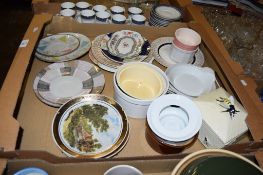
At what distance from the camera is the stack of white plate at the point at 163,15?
3.75 ft

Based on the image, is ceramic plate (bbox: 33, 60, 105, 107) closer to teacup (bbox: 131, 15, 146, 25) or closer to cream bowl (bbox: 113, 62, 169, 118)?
cream bowl (bbox: 113, 62, 169, 118)

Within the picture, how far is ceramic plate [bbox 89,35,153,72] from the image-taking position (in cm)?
96

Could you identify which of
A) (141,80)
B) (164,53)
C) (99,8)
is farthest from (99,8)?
(141,80)

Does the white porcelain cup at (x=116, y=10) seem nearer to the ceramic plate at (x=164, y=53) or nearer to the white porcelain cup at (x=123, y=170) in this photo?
the ceramic plate at (x=164, y=53)

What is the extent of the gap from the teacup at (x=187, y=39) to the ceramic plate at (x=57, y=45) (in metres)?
0.38

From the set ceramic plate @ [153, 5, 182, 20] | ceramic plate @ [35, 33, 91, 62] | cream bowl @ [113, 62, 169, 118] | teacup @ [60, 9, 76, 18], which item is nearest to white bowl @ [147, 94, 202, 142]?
cream bowl @ [113, 62, 169, 118]

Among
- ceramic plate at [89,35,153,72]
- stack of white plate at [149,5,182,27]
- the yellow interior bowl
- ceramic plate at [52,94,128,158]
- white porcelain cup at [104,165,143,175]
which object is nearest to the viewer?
white porcelain cup at [104,165,143,175]

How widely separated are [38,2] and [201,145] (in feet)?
2.75

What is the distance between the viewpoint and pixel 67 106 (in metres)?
0.80

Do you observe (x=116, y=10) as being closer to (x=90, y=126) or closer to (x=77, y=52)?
(x=77, y=52)

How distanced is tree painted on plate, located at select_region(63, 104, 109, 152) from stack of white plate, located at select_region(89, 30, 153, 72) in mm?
201

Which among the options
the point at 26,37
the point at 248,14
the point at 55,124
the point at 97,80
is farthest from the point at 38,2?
the point at 248,14

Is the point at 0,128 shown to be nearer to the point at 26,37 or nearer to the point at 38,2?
the point at 26,37

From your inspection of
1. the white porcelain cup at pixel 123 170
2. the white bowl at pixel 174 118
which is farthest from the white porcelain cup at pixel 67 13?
the white porcelain cup at pixel 123 170
